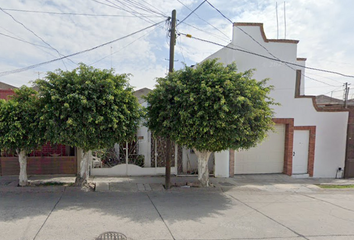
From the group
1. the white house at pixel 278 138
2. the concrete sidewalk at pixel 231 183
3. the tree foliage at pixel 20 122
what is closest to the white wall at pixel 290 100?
the white house at pixel 278 138

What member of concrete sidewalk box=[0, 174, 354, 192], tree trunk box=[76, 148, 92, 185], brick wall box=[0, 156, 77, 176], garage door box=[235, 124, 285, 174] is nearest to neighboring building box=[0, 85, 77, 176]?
brick wall box=[0, 156, 77, 176]

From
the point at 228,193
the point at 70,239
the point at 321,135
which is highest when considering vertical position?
the point at 321,135

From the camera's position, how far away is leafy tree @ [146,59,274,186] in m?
6.90

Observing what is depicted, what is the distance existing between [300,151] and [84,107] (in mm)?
9912

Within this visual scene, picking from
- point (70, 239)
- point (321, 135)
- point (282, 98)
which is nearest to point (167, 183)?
point (70, 239)

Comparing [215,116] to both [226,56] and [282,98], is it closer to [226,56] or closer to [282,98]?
[226,56]

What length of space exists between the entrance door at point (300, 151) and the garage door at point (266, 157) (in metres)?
0.57

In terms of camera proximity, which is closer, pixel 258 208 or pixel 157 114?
pixel 258 208

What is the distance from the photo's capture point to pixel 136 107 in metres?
7.56

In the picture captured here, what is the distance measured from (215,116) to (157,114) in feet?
6.59

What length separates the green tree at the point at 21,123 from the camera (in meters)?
6.88

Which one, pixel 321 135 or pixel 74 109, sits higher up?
pixel 74 109

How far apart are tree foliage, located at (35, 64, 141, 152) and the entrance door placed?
27.3ft

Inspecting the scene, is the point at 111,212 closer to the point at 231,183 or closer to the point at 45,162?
the point at 45,162
